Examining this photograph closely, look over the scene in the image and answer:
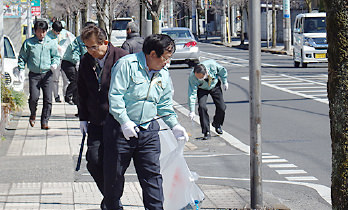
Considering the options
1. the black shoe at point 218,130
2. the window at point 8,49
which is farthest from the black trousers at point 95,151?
the window at point 8,49

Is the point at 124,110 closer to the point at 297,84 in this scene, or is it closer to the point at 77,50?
the point at 77,50

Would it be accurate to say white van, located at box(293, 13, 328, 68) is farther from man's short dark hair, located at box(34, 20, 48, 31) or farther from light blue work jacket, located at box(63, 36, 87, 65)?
man's short dark hair, located at box(34, 20, 48, 31)

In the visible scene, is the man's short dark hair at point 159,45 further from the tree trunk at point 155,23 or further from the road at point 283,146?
the tree trunk at point 155,23

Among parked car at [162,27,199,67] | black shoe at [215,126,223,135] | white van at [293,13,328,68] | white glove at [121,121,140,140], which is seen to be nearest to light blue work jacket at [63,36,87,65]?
black shoe at [215,126,223,135]

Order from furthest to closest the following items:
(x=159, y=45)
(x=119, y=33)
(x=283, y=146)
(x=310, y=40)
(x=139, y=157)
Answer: (x=119, y=33) → (x=310, y=40) → (x=283, y=146) → (x=139, y=157) → (x=159, y=45)

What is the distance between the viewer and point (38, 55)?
41.4 feet

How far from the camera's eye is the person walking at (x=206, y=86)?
12079 mm

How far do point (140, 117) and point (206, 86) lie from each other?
272 inches

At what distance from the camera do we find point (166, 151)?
6.27m

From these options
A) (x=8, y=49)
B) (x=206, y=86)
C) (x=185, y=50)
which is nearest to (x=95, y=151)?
(x=206, y=86)

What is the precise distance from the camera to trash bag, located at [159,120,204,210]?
6055mm

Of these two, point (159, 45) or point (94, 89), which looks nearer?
point (159, 45)

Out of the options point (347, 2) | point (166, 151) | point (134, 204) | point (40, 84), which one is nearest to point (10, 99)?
point (40, 84)

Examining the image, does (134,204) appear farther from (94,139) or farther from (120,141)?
(120,141)
